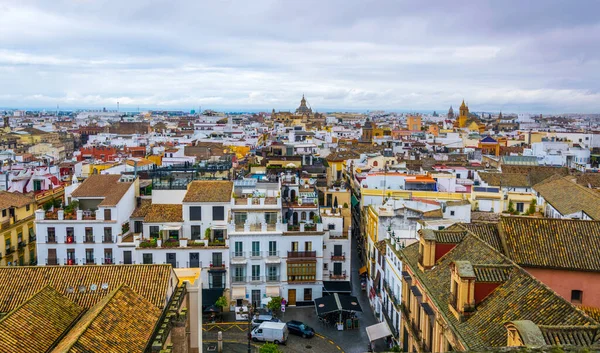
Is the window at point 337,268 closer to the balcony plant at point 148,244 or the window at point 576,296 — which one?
the balcony plant at point 148,244

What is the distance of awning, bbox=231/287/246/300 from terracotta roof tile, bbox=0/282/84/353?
19344 mm

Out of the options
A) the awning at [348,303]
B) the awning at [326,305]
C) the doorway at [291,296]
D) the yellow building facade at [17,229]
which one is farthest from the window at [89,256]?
the awning at [348,303]

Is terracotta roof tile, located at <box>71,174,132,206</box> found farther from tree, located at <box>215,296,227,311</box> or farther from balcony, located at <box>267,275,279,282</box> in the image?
balcony, located at <box>267,275,279,282</box>

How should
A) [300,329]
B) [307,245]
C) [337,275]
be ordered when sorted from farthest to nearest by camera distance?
[337,275]
[307,245]
[300,329]

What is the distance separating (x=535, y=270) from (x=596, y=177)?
39.4m

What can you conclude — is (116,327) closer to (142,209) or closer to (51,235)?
(51,235)

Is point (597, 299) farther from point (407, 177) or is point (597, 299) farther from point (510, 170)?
point (510, 170)

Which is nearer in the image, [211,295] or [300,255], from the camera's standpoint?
[211,295]

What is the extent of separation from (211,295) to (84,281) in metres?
16.1

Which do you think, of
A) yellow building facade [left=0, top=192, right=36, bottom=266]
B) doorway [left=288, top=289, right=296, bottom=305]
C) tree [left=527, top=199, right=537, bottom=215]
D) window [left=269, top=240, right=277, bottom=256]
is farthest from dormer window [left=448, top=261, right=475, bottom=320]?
yellow building facade [left=0, top=192, right=36, bottom=266]

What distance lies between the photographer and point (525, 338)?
13.1 meters

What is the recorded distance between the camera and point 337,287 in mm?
41031

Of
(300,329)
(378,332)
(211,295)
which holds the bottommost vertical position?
(300,329)

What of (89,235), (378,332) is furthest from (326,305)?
(89,235)
